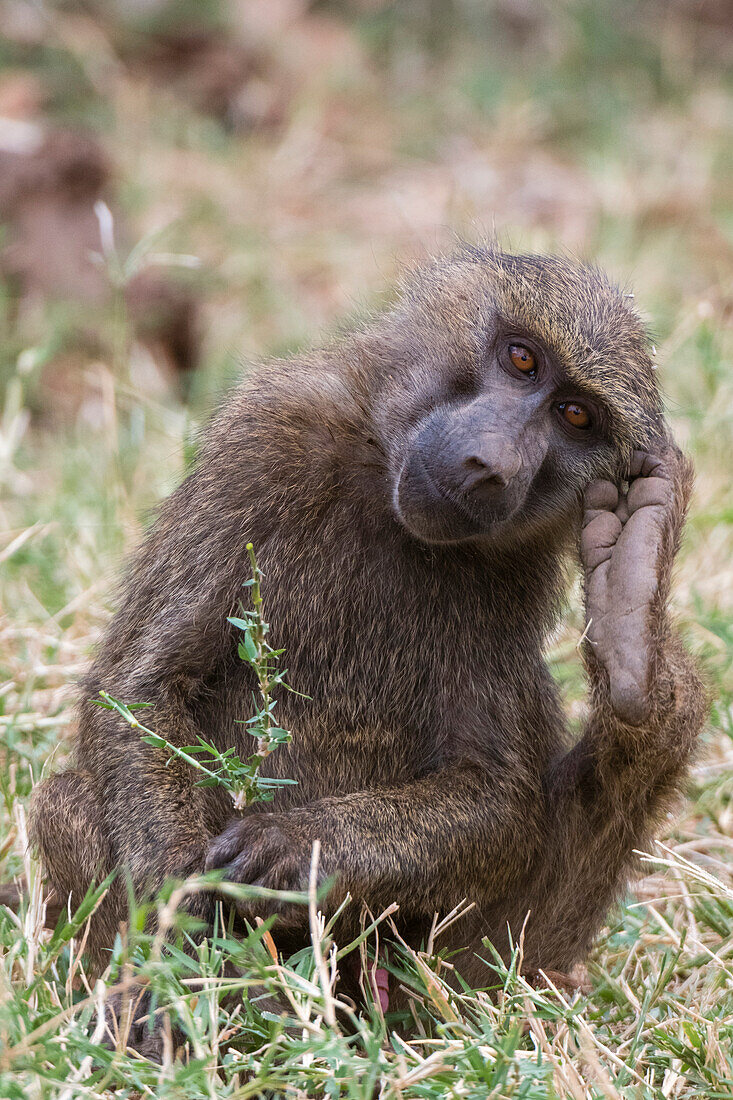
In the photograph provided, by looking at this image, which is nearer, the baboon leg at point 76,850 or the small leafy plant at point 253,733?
the small leafy plant at point 253,733

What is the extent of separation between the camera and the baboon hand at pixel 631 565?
240cm

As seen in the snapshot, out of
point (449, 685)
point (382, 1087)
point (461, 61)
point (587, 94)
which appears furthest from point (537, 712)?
point (461, 61)

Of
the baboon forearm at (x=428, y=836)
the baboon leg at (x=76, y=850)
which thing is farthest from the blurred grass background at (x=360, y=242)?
the baboon forearm at (x=428, y=836)

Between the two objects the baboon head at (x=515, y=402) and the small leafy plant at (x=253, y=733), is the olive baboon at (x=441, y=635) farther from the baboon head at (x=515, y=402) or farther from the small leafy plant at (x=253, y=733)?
the small leafy plant at (x=253, y=733)

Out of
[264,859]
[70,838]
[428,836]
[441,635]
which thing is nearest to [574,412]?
[441,635]

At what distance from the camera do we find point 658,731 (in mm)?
2551

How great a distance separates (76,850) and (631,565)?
3.89 feet

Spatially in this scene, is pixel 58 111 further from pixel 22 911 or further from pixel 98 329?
pixel 22 911

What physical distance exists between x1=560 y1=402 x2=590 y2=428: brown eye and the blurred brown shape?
3.72 metres

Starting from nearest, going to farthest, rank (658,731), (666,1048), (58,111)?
(666,1048) < (658,731) < (58,111)

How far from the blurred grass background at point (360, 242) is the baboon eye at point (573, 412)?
0.41 metres

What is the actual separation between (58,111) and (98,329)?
3229 mm

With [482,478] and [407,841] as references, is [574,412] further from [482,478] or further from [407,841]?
[407,841]

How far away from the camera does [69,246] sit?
Answer: 6.17m
